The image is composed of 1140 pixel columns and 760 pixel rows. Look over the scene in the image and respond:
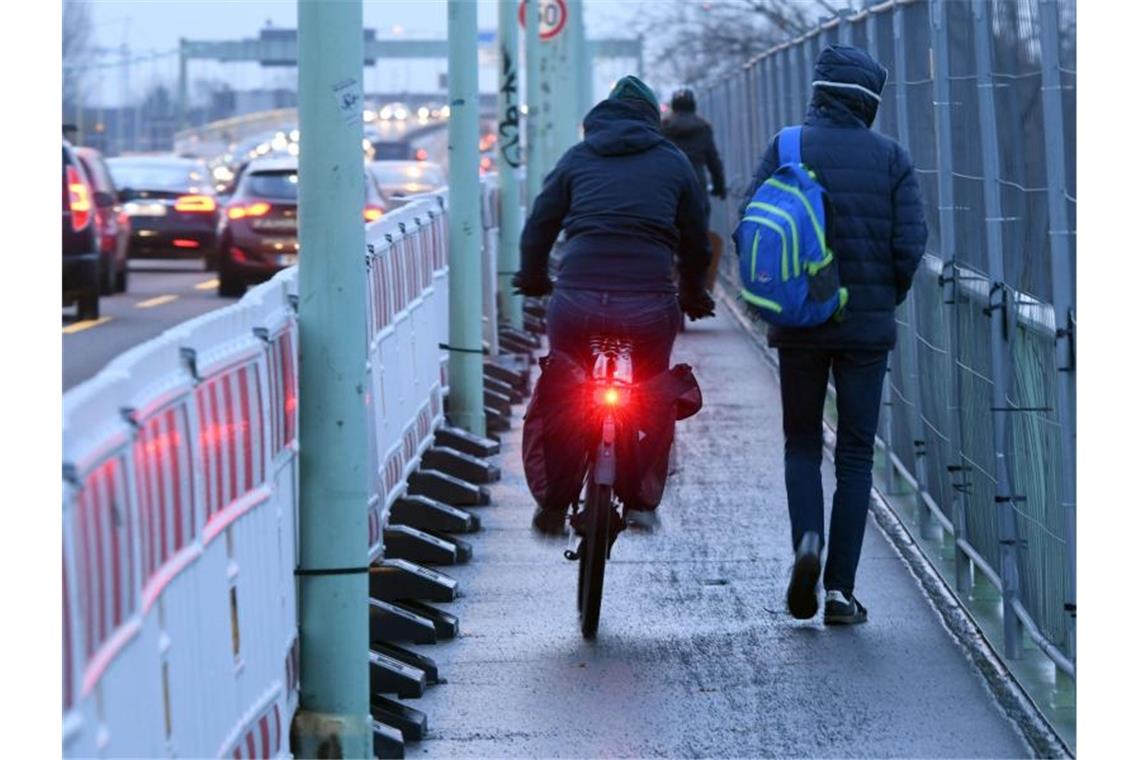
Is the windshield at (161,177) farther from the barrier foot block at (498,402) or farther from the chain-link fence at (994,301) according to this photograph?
the chain-link fence at (994,301)

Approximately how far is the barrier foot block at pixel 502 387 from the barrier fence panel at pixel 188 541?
28.3ft


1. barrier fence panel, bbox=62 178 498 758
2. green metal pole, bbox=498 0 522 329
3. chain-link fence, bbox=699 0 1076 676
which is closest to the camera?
barrier fence panel, bbox=62 178 498 758

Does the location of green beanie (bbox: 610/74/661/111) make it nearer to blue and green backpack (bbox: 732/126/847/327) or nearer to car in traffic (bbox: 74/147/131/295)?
blue and green backpack (bbox: 732/126/847/327)

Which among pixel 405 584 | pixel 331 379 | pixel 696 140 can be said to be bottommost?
pixel 405 584

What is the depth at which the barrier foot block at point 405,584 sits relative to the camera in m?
9.22

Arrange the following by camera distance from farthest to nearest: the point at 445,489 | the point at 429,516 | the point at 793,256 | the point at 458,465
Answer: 1. the point at 458,465
2. the point at 445,489
3. the point at 429,516
4. the point at 793,256

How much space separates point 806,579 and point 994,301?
110 centimetres

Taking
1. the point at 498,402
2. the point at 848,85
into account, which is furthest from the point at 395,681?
the point at 498,402

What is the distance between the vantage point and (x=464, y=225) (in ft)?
48.0

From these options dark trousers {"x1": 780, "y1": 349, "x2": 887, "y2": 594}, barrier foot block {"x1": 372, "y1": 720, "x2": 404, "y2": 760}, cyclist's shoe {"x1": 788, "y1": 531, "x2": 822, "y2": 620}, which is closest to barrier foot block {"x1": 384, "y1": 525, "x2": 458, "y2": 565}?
dark trousers {"x1": 780, "y1": 349, "x2": 887, "y2": 594}

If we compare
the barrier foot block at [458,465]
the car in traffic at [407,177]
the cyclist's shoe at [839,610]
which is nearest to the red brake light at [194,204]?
the car in traffic at [407,177]

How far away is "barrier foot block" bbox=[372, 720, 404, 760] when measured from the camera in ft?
22.4

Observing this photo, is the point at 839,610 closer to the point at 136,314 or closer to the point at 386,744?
the point at 386,744

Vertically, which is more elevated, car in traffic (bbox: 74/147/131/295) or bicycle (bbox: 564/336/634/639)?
car in traffic (bbox: 74/147/131/295)
